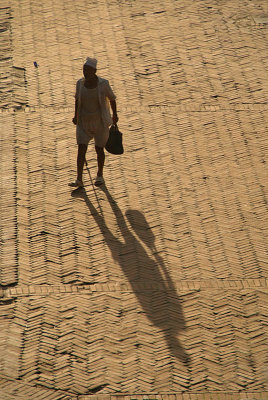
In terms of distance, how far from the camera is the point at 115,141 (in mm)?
10031

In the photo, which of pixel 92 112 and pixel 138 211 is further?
pixel 138 211

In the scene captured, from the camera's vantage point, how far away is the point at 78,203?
1006cm

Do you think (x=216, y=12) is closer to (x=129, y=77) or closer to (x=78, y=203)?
(x=129, y=77)

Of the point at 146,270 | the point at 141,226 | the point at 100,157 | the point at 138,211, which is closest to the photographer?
the point at 146,270

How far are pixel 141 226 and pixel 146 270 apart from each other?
2.60 feet

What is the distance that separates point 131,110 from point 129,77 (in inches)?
36.6

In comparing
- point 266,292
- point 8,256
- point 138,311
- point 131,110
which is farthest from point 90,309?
point 131,110

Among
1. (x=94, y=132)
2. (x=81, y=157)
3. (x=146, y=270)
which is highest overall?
(x=94, y=132)

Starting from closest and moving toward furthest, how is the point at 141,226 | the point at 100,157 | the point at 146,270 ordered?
the point at 146,270, the point at 141,226, the point at 100,157

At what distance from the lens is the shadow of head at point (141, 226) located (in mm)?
9570

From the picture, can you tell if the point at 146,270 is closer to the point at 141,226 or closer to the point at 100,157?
the point at 141,226

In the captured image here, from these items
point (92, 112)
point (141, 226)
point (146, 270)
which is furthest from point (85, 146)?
point (146, 270)

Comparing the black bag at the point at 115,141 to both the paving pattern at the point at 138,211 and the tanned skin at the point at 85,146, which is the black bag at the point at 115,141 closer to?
the tanned skin at the point at 85,146

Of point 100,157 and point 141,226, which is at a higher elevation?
point 100,157
